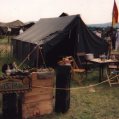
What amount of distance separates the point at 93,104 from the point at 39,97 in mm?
1959

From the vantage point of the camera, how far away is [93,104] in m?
8.38

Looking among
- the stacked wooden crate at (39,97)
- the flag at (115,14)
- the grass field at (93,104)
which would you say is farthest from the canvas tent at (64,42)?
the stacked wooden crate at (39,97)

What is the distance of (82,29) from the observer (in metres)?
13.3

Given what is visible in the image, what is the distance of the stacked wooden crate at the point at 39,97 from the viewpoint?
6852 mm

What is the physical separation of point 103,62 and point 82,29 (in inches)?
113

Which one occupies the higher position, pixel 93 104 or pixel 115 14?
pixel 115 14

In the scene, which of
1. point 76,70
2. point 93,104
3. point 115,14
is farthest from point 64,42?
point 93,104

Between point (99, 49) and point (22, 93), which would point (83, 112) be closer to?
point (22, 93)

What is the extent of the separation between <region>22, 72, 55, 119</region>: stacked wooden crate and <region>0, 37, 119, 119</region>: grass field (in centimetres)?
21

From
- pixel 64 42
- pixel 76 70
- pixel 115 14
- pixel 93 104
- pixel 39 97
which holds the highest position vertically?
pixel 115 14

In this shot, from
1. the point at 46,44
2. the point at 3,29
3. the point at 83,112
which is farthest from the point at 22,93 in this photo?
the point at 3,29

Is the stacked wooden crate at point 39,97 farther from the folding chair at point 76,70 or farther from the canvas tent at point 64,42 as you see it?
the canvas tent at point 64,42

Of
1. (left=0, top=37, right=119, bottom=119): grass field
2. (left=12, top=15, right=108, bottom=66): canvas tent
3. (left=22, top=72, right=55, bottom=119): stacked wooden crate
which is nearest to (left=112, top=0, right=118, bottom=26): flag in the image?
(left=12, top=15, right=108, bottom=66): canvas tent

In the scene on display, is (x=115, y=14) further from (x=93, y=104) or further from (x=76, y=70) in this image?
(x=93, y=104)
